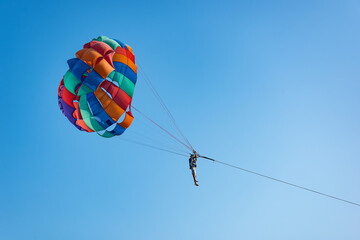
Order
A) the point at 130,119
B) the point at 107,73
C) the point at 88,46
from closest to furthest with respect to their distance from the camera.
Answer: the point at 107,73 → the point at 88,46 → the point at 130,119

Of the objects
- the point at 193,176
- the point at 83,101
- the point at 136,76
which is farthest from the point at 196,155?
the point at 83,101

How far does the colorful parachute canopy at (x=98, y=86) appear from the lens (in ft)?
41.4

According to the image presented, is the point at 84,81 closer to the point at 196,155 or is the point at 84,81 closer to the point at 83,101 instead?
the point at 83,101

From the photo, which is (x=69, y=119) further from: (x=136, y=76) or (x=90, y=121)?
(x=136, y=76)

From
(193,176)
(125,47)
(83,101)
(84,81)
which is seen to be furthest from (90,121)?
(193,176)

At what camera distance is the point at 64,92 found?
13688mm

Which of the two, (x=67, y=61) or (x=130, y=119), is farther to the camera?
(x=130, y=119)

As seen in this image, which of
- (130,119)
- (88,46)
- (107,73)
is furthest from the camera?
(130,119)

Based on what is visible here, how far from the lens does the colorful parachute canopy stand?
41.4 ft

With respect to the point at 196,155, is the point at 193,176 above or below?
below

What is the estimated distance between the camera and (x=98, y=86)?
41.9 ft

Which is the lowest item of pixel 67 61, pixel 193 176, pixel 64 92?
pixel 193 176

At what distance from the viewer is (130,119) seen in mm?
14523

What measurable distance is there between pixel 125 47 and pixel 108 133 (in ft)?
14.3
